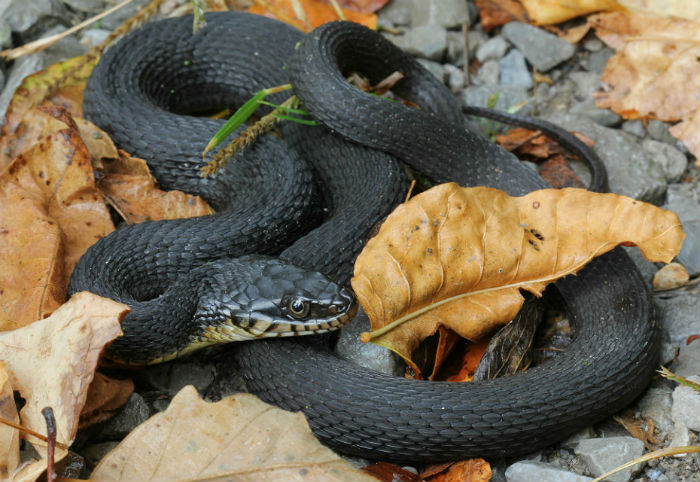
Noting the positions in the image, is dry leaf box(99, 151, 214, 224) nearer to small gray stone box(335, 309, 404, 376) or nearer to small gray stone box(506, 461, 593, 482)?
small gray stone box(335, 309, 404, 376)

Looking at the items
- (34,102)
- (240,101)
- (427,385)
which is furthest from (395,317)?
(34,102)

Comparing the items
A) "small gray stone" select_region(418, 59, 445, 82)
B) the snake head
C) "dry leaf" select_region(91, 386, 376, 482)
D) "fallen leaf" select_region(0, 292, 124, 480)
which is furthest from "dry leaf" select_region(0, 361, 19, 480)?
"small gray stone" select_region(418, 59, 445, 82)

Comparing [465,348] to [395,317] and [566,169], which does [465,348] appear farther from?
[566,169]

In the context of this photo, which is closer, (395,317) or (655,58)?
(395,317)

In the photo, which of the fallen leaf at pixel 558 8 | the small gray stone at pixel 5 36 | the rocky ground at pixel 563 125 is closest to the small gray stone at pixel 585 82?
the rocky ground at pixel 563 125

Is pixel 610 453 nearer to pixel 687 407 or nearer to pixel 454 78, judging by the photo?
pixel 687 407

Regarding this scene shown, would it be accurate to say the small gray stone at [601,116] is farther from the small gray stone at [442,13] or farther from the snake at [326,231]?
the small gray stone at [442,13]

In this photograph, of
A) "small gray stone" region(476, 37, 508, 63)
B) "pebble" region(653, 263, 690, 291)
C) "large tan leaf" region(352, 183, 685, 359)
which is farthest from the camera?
"small gray stone" region(476, 37, 508, 63)
